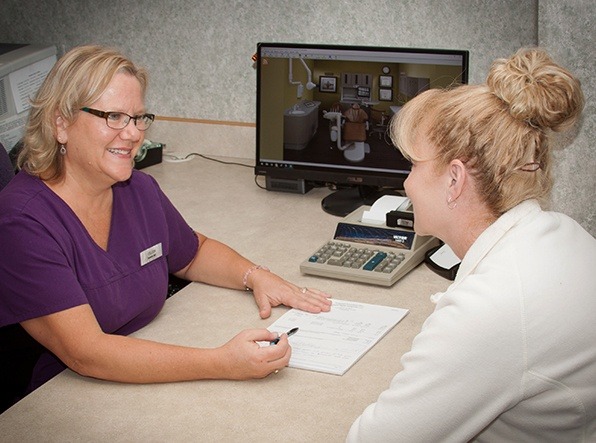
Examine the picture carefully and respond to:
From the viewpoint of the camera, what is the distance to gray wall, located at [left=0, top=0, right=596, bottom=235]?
2.36 m

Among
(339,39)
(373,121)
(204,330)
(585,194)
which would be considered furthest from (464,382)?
(339,39)

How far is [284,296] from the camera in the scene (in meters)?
1.67

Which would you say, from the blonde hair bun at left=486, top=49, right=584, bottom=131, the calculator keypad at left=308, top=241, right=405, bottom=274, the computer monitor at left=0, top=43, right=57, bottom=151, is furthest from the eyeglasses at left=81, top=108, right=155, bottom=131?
the computer monitor at left=0, top=43, right=57, bottom=151

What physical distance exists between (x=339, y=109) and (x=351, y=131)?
0.06 meters

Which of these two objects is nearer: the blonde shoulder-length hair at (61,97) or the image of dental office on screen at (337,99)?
the blonde shoulder-length hair at (61,97)

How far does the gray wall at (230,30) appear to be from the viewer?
236 cm

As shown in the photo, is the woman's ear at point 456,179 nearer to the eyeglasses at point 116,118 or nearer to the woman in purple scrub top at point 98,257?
the woman in purple scrub top at point 98,257

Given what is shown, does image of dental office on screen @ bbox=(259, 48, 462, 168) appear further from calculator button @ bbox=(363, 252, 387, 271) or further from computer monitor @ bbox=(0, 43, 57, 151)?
computer monitor @ bbox=(0, 43, 57, 151)

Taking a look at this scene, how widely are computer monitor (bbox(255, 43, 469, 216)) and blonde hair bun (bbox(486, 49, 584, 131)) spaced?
97cm

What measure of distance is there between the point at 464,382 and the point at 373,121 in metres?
1.26

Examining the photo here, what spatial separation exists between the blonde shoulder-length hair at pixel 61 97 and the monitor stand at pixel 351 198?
782mm

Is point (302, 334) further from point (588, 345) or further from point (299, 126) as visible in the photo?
point (299, 126)

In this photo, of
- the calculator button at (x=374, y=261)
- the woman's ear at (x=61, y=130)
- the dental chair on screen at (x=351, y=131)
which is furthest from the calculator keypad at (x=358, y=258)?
the woman's ear at (x=61, y=130)

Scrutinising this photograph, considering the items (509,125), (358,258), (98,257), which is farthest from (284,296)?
(509,125)
